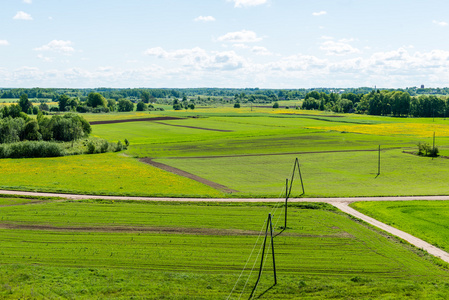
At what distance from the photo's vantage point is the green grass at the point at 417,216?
37594mm

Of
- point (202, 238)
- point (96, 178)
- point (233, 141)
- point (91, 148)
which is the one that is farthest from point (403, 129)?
point (202, 238)

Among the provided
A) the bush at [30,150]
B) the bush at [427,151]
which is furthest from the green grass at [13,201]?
the bush at [427,151]

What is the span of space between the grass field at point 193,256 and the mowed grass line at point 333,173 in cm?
1406

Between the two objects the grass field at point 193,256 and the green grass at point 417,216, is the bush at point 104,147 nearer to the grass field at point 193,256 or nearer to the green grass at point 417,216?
the grass field at point 193,256

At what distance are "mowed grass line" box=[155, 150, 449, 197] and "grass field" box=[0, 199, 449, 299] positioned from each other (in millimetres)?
14062

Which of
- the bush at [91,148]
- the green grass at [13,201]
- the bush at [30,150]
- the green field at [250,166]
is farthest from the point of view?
the bush at [91,148]

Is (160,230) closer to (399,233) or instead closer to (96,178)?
(399,233)

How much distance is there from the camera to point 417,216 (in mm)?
43875

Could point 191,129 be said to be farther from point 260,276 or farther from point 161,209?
point 260,276

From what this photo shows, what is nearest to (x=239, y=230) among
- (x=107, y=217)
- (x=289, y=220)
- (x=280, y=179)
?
(x=289, y=220)

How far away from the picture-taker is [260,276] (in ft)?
92.8

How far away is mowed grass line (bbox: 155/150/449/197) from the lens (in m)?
57.5

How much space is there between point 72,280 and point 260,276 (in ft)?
39.7

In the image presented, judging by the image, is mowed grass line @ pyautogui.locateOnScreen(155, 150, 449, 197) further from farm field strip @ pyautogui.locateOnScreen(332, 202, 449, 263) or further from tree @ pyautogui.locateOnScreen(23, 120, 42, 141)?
tree @ pyautogui.locateOnScreen(23, 120, 42, 141)
